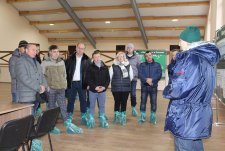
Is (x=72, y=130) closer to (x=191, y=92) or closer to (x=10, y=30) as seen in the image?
(x=191, y=92)

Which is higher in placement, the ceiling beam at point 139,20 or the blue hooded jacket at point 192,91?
the ceiling beam at point 139,20

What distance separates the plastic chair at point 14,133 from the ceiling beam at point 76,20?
9046mm

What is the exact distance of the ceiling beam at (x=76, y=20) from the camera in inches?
432

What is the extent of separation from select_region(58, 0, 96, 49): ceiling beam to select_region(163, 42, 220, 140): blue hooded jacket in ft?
31.2

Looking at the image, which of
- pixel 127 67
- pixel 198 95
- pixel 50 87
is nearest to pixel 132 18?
pixel 127 67

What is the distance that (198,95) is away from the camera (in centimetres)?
197

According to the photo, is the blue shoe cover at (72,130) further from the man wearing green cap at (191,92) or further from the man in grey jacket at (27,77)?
the man wearing green cap at (191,92)

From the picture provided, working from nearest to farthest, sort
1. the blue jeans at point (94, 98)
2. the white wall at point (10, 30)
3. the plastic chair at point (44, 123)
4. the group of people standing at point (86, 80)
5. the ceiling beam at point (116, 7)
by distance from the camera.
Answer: the plastic chair at point (44, 123) < the group of people standing at point (86, 80) < the blue jeans at point (94, 98) < the ceiling beam at point (116, 7) < the white wall at point (10, 30)

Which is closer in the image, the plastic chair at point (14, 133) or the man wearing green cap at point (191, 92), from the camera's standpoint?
the man wearing green cap at point (191, 92)

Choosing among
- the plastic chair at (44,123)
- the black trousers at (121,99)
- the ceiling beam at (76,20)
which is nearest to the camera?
the plastic chair at (44,123)

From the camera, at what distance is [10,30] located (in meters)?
12.8

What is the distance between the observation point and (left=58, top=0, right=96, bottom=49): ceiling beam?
11.0 m

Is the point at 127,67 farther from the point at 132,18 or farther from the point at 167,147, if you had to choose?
the point at 132,18

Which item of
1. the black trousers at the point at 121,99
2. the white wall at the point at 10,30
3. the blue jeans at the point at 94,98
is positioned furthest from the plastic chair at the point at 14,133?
the white wall at the point at 10,30
